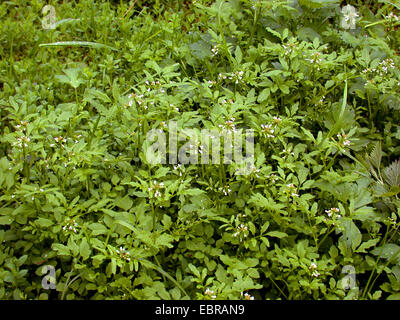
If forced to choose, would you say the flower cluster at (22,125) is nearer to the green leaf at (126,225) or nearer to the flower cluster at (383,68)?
the green leaf at (126,225)

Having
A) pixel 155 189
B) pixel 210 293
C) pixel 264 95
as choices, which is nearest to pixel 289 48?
pixel 264 95

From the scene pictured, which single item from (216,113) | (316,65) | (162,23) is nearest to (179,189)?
(216,113)

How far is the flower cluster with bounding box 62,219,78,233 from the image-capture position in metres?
2.30

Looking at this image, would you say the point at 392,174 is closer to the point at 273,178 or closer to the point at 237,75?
the point at 273,178

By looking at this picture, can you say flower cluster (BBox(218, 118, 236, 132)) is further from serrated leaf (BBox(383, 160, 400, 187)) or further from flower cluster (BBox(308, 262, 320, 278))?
serrated leaf (BBox(383, 160, 400, 187))

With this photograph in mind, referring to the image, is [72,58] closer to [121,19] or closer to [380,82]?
[121,19]

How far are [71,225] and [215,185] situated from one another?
0.81 metres

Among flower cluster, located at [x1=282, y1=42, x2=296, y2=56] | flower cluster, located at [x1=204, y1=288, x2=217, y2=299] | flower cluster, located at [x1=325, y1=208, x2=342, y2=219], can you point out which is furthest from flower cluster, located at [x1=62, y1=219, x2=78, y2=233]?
flower cluster, located at [x1=282, y1=42, x2=296, y2=56]

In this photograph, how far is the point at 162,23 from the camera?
3.80 metres

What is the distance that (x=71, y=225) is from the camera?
2.32m

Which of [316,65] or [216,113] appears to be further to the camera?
[316,65]
